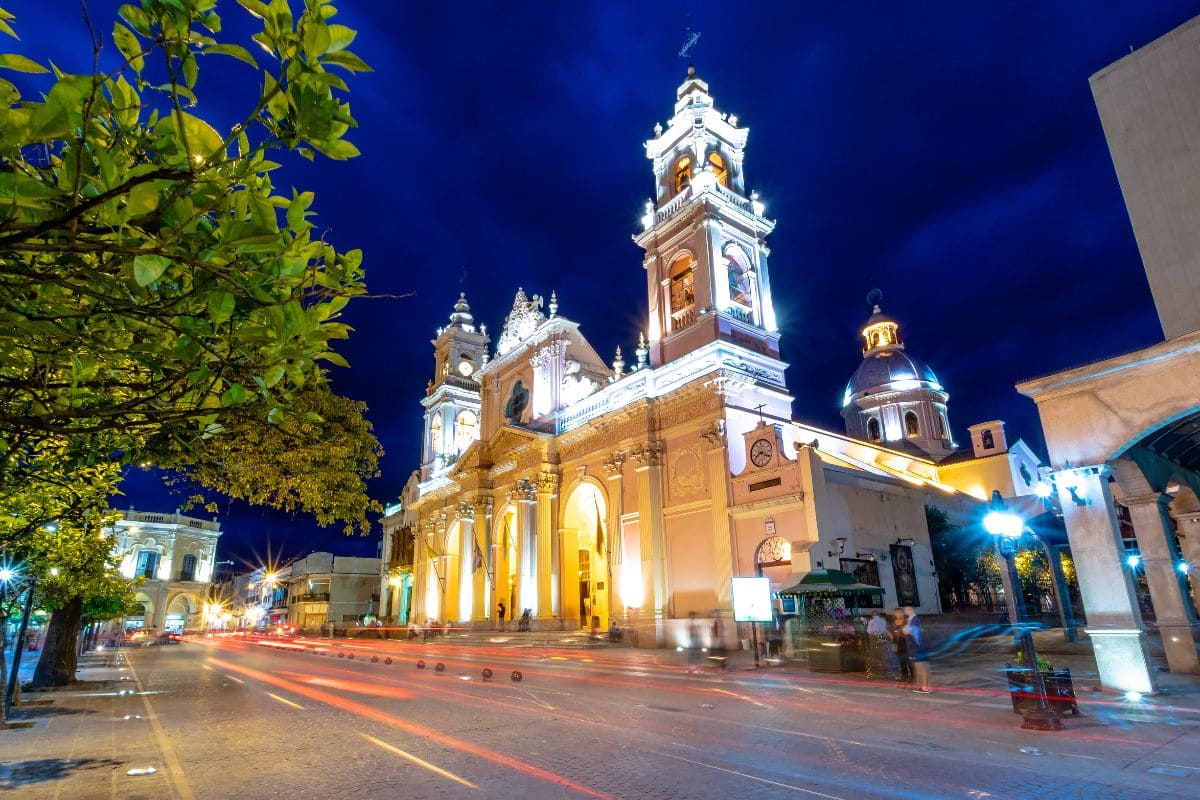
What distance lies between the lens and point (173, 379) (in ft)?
11.0

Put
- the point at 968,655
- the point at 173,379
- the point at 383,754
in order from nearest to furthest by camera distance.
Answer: the point at 173,379
the point at 383,754
the point at 968,655

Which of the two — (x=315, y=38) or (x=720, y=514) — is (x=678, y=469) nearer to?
(x=720, y=514)

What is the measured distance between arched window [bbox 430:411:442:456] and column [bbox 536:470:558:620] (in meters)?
18.0

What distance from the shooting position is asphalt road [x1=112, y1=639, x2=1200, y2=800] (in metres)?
5.85

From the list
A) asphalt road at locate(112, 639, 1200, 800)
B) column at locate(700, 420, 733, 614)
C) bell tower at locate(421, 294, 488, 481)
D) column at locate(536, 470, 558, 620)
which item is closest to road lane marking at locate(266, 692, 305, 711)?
asphalt road at locate(112, 639, 1200, 800)

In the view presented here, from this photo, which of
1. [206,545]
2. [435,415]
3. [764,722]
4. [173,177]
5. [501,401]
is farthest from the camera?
[206,545]

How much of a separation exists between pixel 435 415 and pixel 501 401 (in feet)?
34.0

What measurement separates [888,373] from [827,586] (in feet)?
137

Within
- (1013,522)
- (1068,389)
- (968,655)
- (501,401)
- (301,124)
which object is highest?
(501,401)

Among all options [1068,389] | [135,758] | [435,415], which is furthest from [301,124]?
[435,415]

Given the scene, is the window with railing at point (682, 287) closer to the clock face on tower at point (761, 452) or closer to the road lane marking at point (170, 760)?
the clock face on tower at point (761, 452)

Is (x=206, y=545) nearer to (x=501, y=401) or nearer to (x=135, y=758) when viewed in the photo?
(x=501, y=401)

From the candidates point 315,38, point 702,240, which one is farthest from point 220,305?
point 702,240

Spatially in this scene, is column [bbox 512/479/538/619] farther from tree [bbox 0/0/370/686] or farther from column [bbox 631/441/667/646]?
tree [bbox 0/0/370/686]
